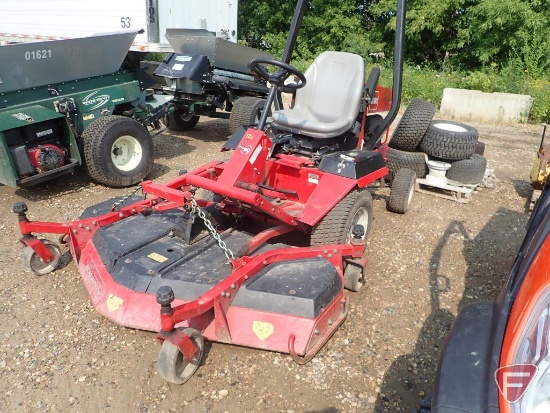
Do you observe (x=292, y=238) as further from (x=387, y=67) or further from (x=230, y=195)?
(x=387, y=67)

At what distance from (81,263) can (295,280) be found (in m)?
1.44

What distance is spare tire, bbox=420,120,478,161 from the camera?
473 cm

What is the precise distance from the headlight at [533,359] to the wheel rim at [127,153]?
4.49 meters

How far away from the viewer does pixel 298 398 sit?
229 centimetres

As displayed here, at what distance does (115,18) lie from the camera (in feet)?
25.2

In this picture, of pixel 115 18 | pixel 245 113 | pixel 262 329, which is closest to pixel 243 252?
pixel 262 329

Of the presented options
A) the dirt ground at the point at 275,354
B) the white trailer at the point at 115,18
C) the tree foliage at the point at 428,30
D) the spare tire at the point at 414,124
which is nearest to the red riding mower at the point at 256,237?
the dirt ground at the point at 275,354

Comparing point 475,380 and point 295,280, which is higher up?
point 475,380

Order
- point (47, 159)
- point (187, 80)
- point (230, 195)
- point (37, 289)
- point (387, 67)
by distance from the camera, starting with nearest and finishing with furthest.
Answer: point (230, 195) → point (37, 289) → point (47, 159) → point (187, 80) → point (387, 67)

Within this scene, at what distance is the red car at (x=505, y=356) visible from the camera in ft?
3.84

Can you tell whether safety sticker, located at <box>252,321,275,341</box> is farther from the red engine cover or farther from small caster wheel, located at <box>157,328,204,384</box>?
the red engine cover

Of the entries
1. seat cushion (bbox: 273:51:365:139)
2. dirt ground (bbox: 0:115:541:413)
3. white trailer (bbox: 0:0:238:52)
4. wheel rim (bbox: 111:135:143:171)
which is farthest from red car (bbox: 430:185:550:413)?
white trailer (bbox: 0:0:238:52)

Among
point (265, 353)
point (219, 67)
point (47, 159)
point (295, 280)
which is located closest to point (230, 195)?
point (295, 280)

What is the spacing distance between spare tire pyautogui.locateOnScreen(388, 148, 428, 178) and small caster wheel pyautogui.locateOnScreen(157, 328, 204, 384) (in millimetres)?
3279
